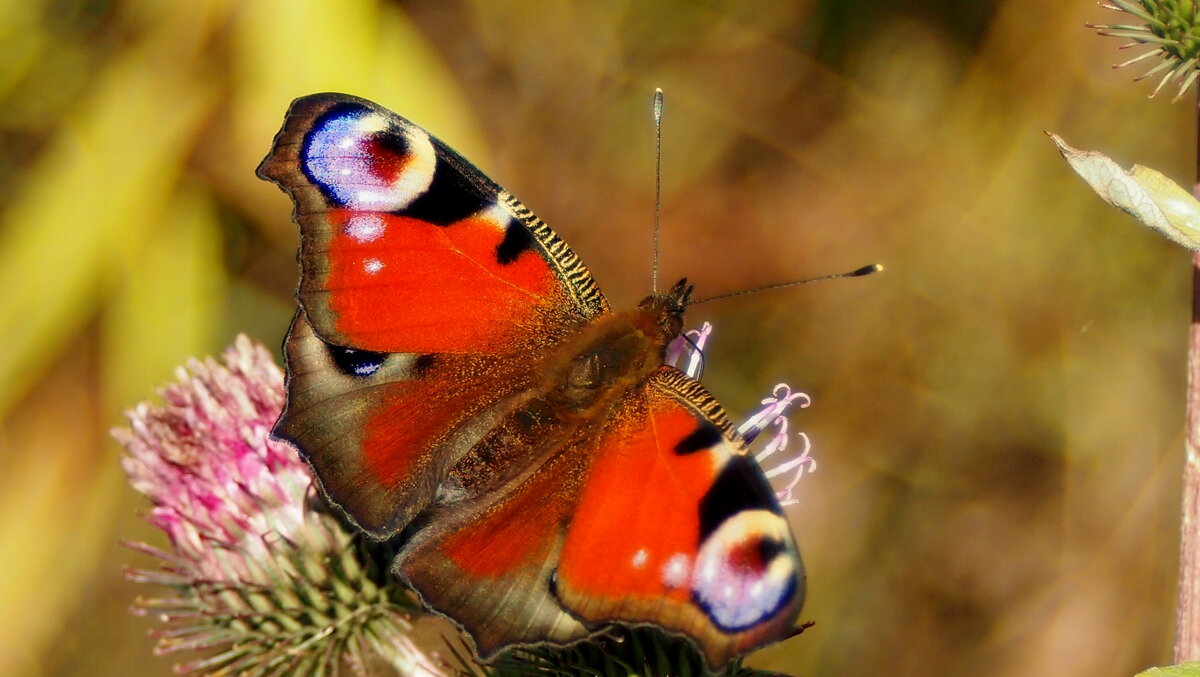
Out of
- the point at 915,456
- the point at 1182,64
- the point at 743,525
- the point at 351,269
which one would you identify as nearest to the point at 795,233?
the point at 915,456

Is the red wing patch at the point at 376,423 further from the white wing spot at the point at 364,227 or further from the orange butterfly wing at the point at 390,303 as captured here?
the white wing spot at the point at 364,227

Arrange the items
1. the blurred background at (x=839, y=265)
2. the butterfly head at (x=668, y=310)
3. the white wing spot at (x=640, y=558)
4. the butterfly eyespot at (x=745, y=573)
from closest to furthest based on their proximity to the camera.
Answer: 1. the butterfly eyespot at (x=745, y=573)
2. the white wing spot at (x=640, y=558)
3. the butterfly head at (x=668, y=310)
4. the blurred background at (x=839, y=265)

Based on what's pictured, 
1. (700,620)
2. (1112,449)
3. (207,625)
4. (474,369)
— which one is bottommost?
(1112,449)

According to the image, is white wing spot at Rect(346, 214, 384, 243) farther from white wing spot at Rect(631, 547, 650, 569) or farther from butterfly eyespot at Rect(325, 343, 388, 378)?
white wing spot at Rect(631, 547, 650, 569)

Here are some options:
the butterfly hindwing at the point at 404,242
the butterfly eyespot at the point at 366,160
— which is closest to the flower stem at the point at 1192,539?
the butterfly hindwing at the point at 404,242

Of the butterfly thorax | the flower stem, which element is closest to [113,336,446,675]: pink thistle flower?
the butterfly thorax

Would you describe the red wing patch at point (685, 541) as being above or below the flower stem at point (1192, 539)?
above

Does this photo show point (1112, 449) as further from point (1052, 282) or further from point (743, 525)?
point (743, 525)
